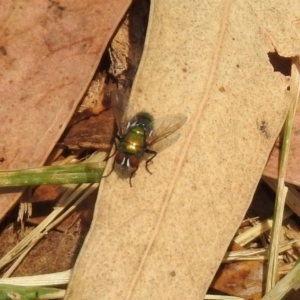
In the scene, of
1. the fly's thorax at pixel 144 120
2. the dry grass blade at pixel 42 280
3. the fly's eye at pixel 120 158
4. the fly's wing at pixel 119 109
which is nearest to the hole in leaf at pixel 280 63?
the fly's thorax at pixel 144 120

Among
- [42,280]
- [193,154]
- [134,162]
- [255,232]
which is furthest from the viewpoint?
[255,232]

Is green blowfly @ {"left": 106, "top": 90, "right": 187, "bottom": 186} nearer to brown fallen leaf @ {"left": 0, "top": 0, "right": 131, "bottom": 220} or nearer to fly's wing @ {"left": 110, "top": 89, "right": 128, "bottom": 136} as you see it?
fly's wing @ {"left": 110, "top": 89, "right": 128, "bottom": 136}

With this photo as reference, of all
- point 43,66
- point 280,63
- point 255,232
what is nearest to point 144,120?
point 43,66

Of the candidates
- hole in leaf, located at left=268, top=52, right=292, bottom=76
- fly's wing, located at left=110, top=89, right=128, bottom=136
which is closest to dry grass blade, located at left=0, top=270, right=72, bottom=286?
fly's wing, located at left=110, top=89, right=128, bottom=136

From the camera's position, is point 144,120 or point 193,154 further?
point 144,120

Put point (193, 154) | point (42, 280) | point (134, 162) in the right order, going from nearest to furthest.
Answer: point (193, 154) → point (134, 162) → point (42, 280)

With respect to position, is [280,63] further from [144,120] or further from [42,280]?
[42,280]
